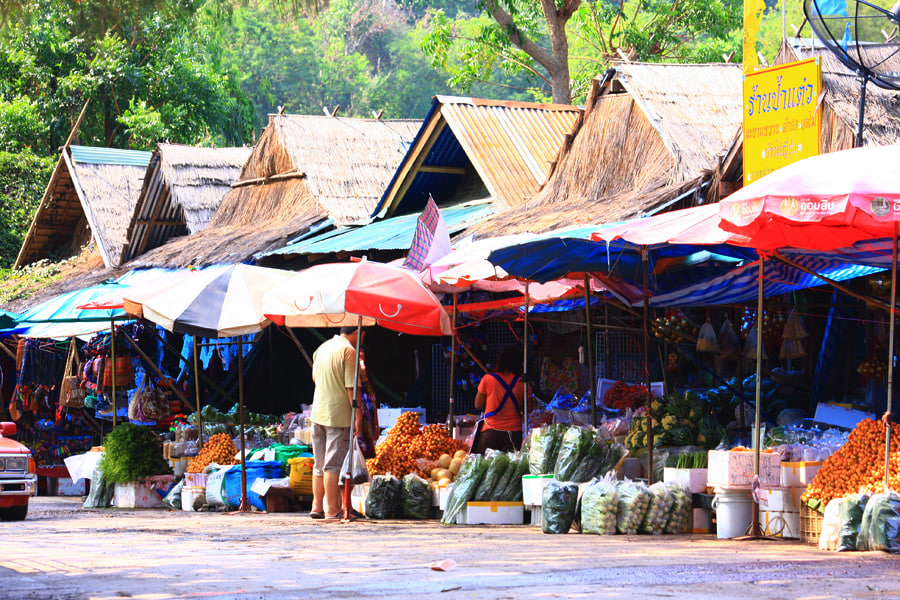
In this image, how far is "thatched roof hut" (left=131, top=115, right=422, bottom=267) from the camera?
1833cm

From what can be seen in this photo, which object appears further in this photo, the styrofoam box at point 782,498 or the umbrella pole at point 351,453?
the umbrella pole at point 351,453

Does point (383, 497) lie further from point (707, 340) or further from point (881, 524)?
point (881, 524)

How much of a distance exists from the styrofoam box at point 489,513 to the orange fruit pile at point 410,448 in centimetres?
113

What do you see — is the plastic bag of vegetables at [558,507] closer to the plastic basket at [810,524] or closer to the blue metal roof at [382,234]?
the plastic basket at [810,524]

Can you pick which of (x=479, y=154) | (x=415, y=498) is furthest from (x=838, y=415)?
(x=479, y=154)

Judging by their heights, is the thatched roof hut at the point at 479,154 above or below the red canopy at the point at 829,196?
above

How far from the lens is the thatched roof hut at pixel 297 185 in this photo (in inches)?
722

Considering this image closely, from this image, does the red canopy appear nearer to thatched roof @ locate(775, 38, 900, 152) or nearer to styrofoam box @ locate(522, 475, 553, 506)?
styrofoam box @ locate(522, 475, 553, 506)

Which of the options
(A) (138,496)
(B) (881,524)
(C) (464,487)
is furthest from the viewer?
(A) (138,496)

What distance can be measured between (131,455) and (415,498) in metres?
4.69

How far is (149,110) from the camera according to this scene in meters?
29.5

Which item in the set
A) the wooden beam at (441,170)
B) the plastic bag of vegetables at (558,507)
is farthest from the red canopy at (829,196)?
the wooden beam at (441,170)

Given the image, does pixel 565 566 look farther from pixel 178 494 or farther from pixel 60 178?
pixel 60 178

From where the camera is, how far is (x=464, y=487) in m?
9.70
